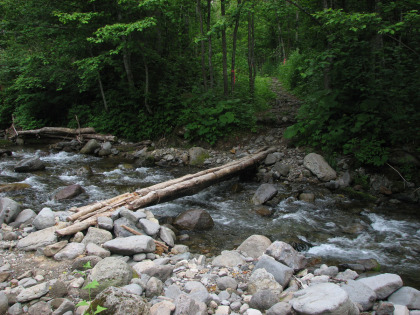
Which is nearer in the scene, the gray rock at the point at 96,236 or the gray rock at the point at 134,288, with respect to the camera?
the gray rock at the point at 134,288

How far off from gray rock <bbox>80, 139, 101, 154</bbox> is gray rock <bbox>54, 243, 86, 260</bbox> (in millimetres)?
9515

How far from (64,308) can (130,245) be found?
1.35 m

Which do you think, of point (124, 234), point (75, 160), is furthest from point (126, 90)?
point (124, 234)

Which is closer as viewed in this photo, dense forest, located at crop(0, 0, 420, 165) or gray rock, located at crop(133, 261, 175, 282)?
gray rock, located at crop(133, 261, 175, 282)

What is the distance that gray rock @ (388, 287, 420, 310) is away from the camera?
11.1ft

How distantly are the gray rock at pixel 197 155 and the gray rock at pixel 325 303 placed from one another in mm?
8476

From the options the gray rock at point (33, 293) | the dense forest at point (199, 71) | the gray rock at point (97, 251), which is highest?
the dense forest at point (199, 71)

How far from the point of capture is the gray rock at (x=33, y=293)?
3.28 metres

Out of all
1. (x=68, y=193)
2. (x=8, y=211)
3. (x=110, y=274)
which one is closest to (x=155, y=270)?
(x=110, y=274)

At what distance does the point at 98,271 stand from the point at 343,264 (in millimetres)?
3792

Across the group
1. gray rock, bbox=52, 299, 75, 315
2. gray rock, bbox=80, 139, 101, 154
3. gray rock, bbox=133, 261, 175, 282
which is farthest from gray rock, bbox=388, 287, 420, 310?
gray rock, bbox=80, 139, 101, 154

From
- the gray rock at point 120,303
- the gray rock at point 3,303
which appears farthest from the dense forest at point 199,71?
the gray rock at point 3,303

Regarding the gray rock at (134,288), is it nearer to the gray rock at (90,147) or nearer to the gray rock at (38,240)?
the gray rock at (38,240)

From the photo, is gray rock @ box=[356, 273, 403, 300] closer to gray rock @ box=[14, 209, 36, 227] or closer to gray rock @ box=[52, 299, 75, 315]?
gray rock @ box=[52, 299, 75, 315]
